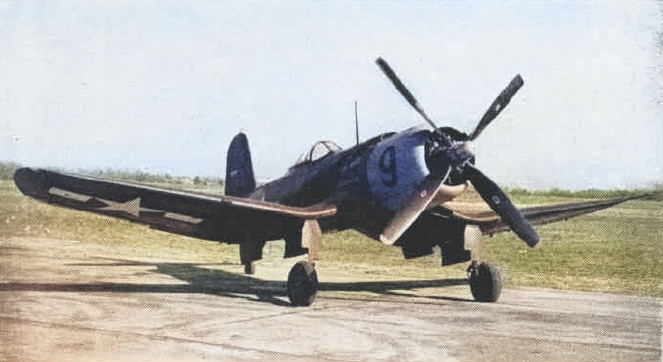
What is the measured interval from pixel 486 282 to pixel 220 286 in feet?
16.2

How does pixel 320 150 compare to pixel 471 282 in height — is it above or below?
above

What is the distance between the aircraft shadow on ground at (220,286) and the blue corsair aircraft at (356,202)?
92cm

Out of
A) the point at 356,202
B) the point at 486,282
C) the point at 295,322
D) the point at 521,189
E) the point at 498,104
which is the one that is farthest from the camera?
the point at 521,189

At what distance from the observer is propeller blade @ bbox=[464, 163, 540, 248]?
1025 centimetres

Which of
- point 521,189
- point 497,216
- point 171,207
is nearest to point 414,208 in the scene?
point 497,216

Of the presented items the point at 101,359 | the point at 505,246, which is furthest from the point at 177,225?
the point at 505,246

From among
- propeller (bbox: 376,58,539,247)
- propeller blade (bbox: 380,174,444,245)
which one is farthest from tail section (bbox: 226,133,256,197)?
propeller blade (bbox: 380,174,444,245)

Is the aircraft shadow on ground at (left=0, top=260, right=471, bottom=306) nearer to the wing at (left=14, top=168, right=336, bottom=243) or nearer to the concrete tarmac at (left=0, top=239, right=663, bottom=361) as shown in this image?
the concrete tarmac at (left=0, top=239, right=663, bottom=361)

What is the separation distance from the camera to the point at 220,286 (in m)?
13.3

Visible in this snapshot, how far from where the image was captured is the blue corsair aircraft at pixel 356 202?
32.4 ft

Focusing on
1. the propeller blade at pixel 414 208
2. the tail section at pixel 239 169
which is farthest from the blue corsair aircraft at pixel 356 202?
the tail section at pixel 239 169

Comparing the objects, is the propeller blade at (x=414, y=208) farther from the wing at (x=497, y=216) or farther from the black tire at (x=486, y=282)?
the black tire at (x=486, y=282)

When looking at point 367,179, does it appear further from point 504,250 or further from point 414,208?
point 504,250

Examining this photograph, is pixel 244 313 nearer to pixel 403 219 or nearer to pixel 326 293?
pixel 403 219
